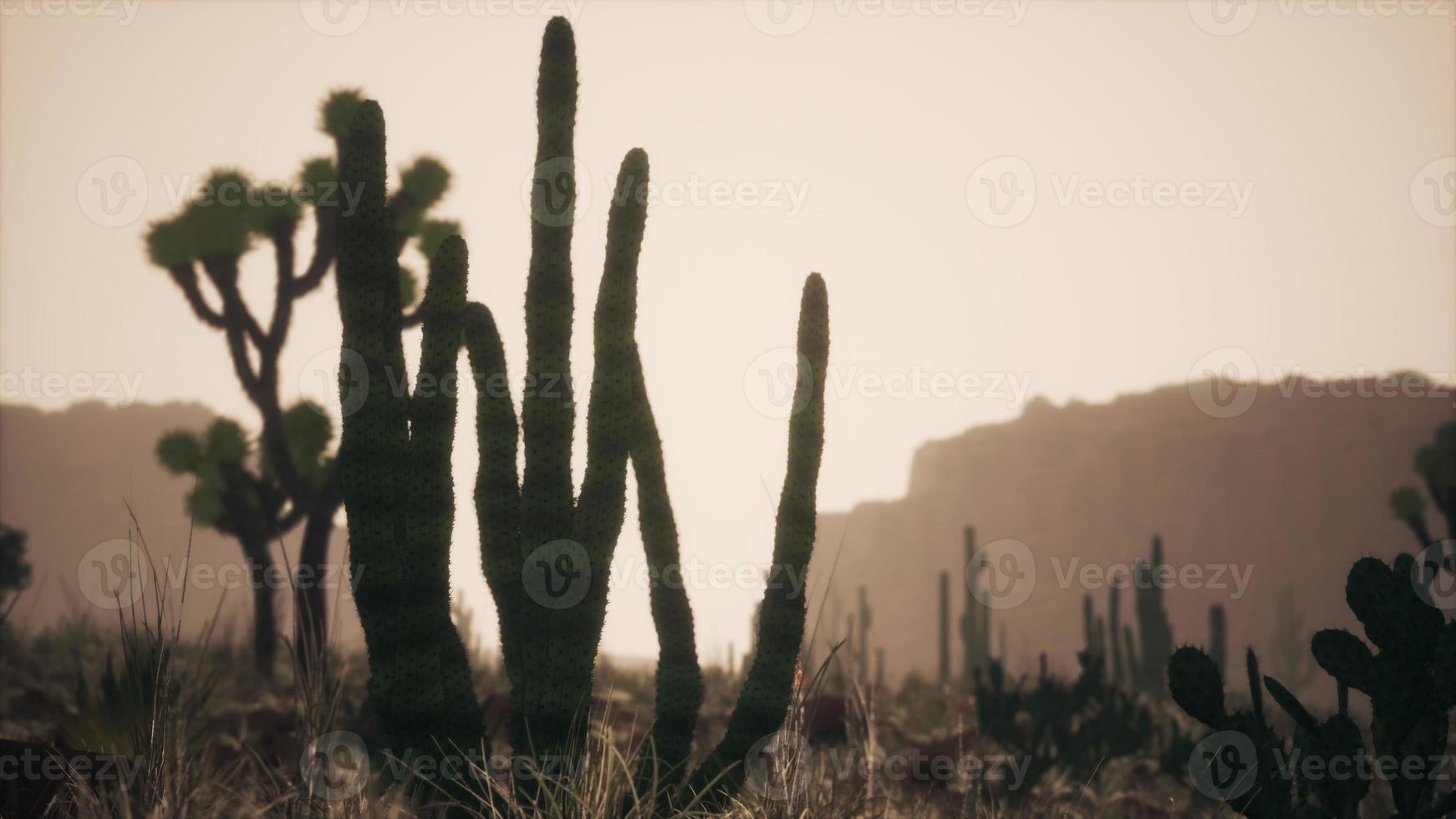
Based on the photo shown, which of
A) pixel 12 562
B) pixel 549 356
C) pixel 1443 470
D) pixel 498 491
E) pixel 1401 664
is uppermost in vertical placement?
pixel 549 356

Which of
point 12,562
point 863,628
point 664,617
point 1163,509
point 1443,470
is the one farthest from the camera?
point 1163,509

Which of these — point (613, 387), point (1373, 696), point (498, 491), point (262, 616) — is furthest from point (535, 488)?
point (262, 616)

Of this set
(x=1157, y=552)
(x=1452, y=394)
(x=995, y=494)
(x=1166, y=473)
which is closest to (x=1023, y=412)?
(x=995, y=494)

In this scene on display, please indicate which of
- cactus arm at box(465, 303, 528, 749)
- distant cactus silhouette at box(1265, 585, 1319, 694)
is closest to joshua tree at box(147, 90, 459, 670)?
cactus arm at box(465, 303, 528, 749)

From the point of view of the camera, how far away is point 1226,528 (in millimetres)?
55281

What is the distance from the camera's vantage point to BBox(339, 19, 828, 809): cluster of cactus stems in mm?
4176

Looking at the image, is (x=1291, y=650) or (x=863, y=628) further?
(x=1291, y=650)

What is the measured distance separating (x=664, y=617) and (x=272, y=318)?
1006 cm

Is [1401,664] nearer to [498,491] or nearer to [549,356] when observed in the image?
[549,356]

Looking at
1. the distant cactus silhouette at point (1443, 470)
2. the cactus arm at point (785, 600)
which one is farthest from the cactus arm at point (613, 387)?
the distant cactus silhouette at point (1443, 470)

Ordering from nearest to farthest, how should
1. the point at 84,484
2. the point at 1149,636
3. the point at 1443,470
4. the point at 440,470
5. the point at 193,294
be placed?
1. the point at 440,470
2. the point at 193,294
3. the point at 1443,470
4. the point at 1149,636
5. the point at 84,484

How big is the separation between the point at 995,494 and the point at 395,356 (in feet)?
231

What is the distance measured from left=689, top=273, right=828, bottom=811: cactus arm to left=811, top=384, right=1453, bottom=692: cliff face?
3778 centimetres

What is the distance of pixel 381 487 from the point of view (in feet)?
13.6
